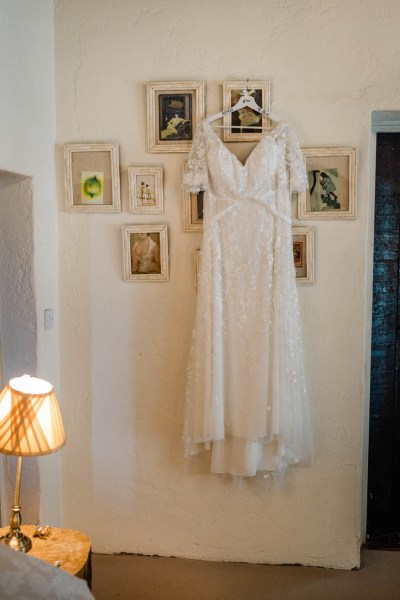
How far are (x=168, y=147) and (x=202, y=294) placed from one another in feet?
2.35

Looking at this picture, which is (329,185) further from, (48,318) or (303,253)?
(48,318)

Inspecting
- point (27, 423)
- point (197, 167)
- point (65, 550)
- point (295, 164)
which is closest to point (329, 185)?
point (295, 164)

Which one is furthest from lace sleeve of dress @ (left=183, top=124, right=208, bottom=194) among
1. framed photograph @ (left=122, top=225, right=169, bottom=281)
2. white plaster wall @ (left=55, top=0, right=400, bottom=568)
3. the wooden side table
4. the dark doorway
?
the wooden side table

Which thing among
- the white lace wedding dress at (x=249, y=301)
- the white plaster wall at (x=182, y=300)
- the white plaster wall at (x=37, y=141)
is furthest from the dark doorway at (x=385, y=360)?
the white plaster wall at (x=37, y=141)

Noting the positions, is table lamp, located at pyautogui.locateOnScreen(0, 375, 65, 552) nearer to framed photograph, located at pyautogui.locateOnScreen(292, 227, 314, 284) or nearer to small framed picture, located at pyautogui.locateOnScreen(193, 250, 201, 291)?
small framed picture, located at pyautogui.locateOnScreen(193, 250, 201, 291)

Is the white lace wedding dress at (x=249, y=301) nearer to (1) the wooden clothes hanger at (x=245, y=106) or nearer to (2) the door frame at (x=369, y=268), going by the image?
(1) the wooden clothes hanger at (x=245, y=106)

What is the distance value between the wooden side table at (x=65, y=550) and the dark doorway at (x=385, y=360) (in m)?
1.68

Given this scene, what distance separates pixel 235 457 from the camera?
2891mm

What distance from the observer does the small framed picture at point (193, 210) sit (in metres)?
2.94

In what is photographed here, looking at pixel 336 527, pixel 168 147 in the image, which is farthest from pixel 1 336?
pixel 336 527

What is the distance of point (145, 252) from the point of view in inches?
117

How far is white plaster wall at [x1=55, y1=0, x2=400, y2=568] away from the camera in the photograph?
2.85 meters

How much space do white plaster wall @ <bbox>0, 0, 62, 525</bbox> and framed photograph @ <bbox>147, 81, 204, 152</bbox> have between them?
483mm

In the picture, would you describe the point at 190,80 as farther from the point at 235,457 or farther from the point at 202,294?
the point at 235,457
